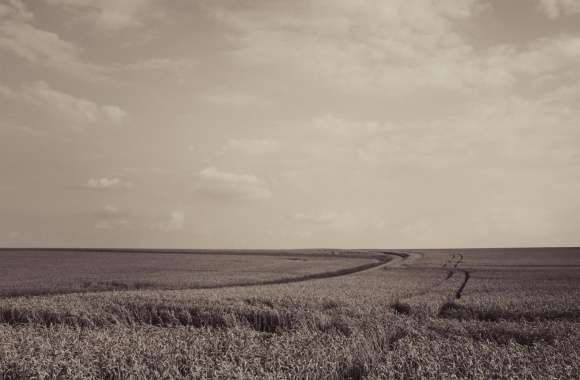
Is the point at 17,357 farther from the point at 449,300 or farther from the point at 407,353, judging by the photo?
the point at 449,300

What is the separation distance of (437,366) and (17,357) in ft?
24.6

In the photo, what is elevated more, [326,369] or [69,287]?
[326,369]

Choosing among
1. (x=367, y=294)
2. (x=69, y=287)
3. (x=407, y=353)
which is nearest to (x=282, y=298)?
(x=367, y=294)

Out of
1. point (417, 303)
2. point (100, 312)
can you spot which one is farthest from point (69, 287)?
point (417, 303)

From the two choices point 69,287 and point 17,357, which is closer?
point 17,357

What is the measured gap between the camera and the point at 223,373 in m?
6.41

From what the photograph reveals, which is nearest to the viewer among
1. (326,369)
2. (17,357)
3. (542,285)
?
(326,369)

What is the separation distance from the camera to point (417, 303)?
52.2 feet

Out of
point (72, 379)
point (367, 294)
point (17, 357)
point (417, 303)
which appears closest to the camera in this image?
point (72, 379)

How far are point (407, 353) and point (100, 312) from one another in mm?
11352

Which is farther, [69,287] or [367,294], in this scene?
[69,287]

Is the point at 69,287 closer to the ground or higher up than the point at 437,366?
closer to the ground

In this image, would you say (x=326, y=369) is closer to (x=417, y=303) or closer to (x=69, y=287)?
(x=417, y=303)

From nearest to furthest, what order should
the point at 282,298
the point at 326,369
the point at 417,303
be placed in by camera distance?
the point at 326,369 → the point at 417,303 → the point at 282,298
